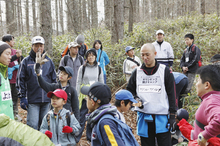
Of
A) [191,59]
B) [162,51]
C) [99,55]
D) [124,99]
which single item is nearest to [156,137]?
[124,99]

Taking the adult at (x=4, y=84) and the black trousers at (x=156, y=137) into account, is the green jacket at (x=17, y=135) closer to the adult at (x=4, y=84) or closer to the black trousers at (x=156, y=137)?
the adult at (x=4, y=84)

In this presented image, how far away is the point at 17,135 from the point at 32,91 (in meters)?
1.92

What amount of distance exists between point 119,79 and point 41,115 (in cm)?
482

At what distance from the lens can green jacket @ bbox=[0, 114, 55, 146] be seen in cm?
224

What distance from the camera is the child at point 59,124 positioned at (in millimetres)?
3221

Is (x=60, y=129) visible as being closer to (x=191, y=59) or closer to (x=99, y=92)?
(x=99, y=92)

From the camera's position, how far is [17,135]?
227 centimetres

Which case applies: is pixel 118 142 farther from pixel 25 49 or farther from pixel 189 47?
pixel 25 49

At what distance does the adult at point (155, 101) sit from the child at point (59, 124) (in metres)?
1.14

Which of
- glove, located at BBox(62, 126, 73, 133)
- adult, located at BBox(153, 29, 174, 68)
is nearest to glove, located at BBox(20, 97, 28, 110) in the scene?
glove, located at BBox(62, 126, 73, 133)

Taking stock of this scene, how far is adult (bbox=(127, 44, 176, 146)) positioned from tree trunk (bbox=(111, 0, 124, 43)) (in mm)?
7504

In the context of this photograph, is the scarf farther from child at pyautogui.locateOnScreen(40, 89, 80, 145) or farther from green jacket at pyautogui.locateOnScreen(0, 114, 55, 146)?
child at pyautogui.locateOnScreen(40, 89, 80, 145)

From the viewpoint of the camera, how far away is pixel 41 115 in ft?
13.6

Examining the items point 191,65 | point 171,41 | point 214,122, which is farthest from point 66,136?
point 171,41
